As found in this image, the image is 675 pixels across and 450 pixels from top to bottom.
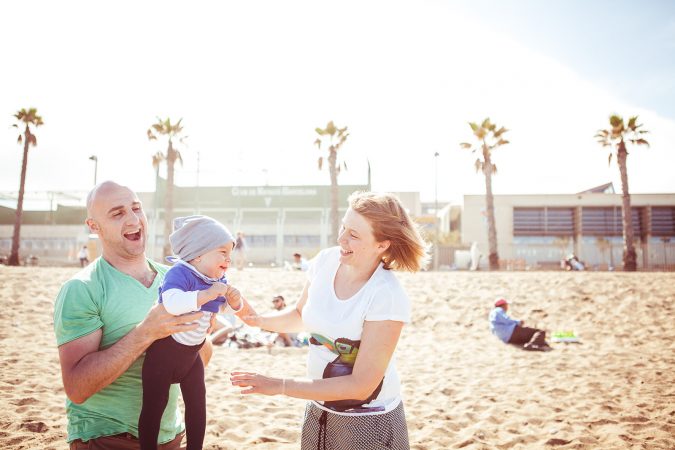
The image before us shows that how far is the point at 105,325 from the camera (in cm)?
229

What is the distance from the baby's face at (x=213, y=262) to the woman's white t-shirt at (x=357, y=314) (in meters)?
0.63

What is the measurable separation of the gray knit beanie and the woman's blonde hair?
0.89 metres

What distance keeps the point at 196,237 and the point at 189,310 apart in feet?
2.04

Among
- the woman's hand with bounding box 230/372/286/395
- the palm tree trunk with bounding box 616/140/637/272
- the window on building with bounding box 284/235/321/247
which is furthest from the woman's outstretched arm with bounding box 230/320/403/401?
the window on building with bounding box 284/235/321/247

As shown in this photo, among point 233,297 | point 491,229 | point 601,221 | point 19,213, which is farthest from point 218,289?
point 601,221

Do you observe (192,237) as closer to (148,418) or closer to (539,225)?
(148,418)

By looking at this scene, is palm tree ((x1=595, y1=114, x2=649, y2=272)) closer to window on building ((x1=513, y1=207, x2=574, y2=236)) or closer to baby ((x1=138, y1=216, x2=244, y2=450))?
window on building ((x1=513, y1=207, x2=574, y2=236))

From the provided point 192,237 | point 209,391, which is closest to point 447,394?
point 209,391

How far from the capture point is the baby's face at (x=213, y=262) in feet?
9.03

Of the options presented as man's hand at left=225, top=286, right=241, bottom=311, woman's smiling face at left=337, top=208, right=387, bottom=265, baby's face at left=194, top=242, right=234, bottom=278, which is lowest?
man's hand at left=225, top=286, right=241, bottom=311

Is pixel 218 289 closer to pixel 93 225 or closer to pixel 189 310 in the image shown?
pixel 189 310

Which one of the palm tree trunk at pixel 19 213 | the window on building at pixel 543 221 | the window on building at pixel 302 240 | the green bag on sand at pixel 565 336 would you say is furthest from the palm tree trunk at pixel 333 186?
the window on building at pixel 543 221

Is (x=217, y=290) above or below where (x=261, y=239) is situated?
below

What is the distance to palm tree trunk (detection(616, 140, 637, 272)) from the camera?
81.2 ft
